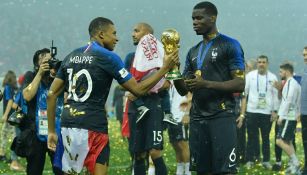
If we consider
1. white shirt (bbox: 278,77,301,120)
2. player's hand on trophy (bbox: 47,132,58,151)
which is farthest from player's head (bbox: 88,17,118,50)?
white shirt (bbox: 278,77,301,120)

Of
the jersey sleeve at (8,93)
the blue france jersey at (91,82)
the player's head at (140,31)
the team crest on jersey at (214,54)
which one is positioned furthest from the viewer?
the jersey sleeve at (8,93)

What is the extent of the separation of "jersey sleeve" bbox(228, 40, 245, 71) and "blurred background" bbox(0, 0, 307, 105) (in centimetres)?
4818

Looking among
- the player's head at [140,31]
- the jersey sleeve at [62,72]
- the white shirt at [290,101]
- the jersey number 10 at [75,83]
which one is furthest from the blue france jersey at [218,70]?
the white shirt at [290,101]

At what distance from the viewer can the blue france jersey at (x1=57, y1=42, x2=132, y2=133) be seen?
6527mm

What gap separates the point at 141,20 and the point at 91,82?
58580 millimetres

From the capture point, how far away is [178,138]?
37.8ft

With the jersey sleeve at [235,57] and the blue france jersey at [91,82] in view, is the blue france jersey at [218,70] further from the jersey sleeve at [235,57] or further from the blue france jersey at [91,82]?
the blue france jersey at [91,82]

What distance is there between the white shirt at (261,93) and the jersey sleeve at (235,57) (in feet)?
22.8

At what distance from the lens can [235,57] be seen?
23.6ft

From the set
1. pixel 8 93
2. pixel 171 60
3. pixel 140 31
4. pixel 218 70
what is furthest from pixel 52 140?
pixel 8 93

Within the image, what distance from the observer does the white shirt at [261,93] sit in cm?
1405

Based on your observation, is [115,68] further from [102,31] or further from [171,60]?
[171,60]

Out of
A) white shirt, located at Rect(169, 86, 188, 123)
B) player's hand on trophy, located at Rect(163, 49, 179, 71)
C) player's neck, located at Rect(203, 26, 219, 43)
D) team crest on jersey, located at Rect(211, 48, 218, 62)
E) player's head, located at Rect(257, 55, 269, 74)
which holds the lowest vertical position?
white shirt, located at Rect(169, 86, 188, 123)

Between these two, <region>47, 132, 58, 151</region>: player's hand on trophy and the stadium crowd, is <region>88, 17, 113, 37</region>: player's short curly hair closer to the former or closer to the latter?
the stadium crowd
